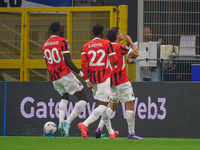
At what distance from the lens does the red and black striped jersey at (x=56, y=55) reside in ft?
25.1

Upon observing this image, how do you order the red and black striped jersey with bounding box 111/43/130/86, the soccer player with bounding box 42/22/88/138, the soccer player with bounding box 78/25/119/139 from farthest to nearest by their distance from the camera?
the red and black striped jersey with bounding box 111/43/130/86 < the soccer player with bounding box 42/22/88/138 < the soccer player with bounding box 78/25/119/139

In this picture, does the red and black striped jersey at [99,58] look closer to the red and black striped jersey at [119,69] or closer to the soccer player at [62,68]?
the soccer player at [62,68]

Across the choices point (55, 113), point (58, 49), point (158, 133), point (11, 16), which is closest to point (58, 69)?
point (58, 49)

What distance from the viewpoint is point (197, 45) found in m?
11.4

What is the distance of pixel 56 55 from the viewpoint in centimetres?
767

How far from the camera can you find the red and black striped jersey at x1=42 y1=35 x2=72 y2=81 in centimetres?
766

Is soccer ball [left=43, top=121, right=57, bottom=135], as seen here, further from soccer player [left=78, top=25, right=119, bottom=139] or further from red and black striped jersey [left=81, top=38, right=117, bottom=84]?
red and black striped jersey [left=81, top=38, right=117, bottom=84]

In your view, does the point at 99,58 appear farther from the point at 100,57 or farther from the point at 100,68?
the point at 100,68

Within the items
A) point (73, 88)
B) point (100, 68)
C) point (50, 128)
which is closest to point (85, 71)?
point (100, 68)

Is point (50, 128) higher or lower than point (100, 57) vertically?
lower

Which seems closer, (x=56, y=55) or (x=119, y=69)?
(x=56, y=55)

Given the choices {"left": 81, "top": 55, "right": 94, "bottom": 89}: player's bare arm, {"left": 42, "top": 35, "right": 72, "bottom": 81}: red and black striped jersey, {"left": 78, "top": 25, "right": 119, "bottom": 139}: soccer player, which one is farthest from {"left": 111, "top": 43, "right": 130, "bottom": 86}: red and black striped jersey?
{"left": 42, "top": 35, "right": 72, "bottom": 81}: red and black striped jersey

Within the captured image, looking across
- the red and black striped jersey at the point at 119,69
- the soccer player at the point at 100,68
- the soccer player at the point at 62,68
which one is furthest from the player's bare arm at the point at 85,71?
the red and black striped jersey at the point at 119,69

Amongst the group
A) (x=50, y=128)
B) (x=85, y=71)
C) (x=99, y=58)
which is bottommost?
(x=50, y=128)
